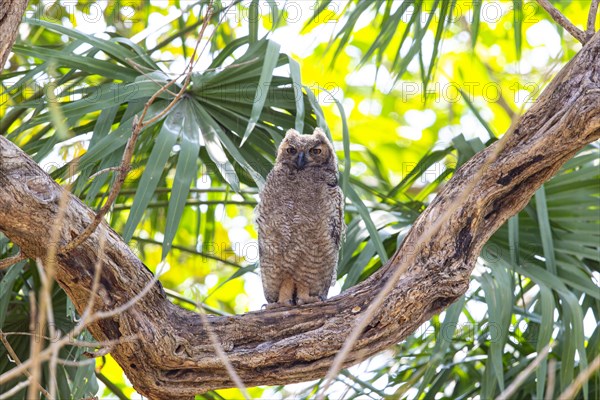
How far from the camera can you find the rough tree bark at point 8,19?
96.8 inches

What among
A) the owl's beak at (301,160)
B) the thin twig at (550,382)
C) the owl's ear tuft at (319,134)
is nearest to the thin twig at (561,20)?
the owl's ear tuft at (319,134)

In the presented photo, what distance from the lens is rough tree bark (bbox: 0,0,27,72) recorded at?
8.07ft

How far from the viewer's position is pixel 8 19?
8.09 ft

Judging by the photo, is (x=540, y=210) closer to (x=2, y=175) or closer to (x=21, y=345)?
(x=2, y=175)

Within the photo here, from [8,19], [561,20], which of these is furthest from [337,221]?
[8,19]

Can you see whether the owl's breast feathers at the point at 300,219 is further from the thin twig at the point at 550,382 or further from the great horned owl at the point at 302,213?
the thin twig at the point at 550,382

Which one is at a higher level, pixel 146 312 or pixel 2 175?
pixel 2 175

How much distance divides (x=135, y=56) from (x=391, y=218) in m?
1.64

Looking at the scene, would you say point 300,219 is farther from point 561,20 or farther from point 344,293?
point 561,20

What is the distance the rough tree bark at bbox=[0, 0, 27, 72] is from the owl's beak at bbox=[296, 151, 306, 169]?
1.80 meters

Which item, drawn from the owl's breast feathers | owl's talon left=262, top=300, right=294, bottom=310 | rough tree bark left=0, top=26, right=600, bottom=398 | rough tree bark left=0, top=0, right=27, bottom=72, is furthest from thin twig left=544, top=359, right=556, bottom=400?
the owl's breast feathers

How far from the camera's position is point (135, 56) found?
3.71 metres

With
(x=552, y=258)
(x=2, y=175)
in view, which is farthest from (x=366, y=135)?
(x=2, y=175)

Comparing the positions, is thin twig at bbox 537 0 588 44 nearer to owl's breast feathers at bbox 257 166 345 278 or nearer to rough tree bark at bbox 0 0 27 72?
owl's breast feathers at bbox 257 166 345 278
